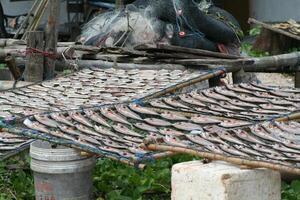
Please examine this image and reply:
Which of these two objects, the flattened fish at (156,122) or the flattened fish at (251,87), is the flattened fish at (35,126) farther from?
the flattened fish at (251,87)

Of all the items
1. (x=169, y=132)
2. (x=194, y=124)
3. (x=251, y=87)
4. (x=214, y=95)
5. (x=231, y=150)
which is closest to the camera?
(x=231, y=150)

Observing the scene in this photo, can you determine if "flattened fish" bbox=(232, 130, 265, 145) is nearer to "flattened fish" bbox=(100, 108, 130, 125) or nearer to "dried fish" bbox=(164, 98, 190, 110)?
"flattened fish" bbox=(100, 108, 130, 125)

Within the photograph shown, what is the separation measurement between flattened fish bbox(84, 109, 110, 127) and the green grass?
588 mm

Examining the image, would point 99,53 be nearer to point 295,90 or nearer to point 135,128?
point 295,90

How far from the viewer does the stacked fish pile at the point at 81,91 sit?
542cm

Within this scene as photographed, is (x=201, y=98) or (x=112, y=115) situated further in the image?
(x=201, y=98)

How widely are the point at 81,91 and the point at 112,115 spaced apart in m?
1.22

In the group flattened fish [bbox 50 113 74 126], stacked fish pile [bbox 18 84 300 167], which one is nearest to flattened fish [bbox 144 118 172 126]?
stacked fish pile [bbox 18 84 300 167]

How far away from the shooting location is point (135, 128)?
182 inches

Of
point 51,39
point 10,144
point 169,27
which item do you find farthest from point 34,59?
point 10,144

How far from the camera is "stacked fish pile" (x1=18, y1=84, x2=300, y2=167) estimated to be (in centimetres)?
381

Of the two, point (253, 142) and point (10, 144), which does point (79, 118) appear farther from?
point (253, 142)

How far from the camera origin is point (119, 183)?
17.9 feet

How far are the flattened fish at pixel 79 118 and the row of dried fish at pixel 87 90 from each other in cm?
28
